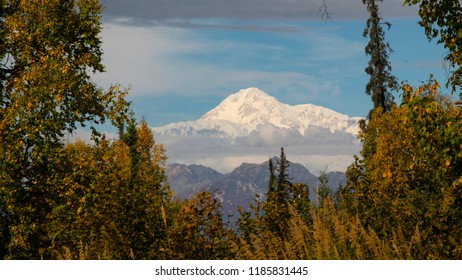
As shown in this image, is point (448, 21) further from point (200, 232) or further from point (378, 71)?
point (378, 71)

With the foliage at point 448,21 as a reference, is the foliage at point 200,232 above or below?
below

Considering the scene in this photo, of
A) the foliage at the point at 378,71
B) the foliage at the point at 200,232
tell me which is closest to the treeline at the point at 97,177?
the foliage at the point at 200,232

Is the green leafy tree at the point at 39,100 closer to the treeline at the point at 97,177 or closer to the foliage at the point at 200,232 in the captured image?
the treeline at the point at 97,177

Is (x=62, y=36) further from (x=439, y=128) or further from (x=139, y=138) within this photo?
(x=139, y=138)

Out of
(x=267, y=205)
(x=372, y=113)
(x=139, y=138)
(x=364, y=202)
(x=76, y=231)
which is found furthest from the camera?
(x=139, y=138)

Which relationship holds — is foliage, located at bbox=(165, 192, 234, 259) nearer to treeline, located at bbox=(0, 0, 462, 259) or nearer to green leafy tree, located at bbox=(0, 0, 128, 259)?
treeline, located at bbox=(0, 0, 462, 259)

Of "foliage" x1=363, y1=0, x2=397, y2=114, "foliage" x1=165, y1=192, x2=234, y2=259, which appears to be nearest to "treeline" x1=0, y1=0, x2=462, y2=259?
"foliage" x1=165, y1=192, x2=234, y2=259

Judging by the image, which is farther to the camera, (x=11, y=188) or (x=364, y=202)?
(x=364, y=202)

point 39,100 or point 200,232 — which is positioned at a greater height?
point 39,100

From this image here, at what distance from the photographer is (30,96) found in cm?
2311

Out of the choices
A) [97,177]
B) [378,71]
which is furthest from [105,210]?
[378,71]

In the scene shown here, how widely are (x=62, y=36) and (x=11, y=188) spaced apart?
606cm
